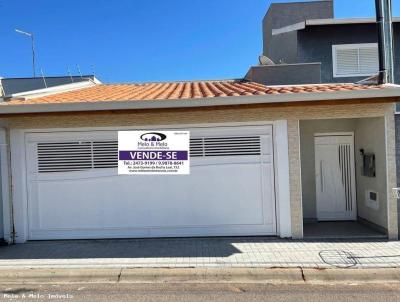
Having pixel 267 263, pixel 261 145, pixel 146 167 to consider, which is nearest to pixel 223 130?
pixel 261 145

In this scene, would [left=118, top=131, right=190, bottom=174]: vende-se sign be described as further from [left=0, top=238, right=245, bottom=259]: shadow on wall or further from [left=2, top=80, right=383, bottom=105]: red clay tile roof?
[left=0, top=238, right=245, bottom=259]: shadow on wall

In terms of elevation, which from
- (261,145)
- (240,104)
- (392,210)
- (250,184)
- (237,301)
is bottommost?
(237,301)

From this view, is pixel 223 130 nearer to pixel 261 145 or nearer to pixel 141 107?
pixel 261 145

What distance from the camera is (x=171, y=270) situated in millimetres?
6305

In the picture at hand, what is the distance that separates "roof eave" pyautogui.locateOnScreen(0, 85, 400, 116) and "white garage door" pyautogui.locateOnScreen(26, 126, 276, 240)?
41.9 inches

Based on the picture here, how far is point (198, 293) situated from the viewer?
5613mm

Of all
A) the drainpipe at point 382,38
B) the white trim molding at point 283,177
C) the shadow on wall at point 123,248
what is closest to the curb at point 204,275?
the shadow on wall at point 123,248

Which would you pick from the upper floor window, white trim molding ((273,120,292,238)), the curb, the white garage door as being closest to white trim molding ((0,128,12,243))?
the white garage door

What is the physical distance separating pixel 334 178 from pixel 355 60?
372 cm

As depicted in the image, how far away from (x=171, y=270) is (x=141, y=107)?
2.90 meters

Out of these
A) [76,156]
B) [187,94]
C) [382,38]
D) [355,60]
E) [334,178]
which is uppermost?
[355,60]

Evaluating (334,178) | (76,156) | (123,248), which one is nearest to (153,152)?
(76,156)

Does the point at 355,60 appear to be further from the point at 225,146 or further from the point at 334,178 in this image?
the point at 225,146

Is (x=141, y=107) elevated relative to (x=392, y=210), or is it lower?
elevated
